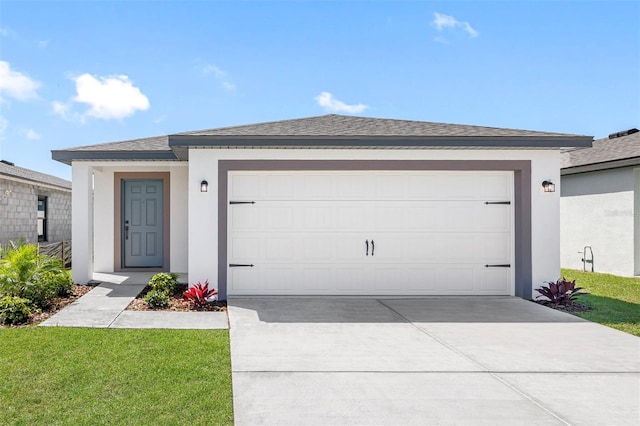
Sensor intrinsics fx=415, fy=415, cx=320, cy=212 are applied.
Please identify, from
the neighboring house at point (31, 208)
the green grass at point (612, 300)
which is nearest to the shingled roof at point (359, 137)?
the green grass at point (612, 300)

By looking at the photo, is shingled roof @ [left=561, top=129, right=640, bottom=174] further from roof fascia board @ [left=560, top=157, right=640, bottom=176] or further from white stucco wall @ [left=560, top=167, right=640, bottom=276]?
white stucco wall @ [left=560, top=167, right=640, bottom=276]

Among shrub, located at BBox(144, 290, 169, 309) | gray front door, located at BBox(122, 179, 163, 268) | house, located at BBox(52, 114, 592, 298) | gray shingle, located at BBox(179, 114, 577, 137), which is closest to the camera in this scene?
shrub, located at BBox(144, 290, 169, 309)

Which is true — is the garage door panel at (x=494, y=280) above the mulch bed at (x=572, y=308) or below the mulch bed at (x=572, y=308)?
above

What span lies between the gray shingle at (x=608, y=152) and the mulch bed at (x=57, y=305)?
40.9 feet

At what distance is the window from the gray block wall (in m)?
0.12

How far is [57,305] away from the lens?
6.73 meters

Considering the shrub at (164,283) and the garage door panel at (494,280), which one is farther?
the garage door panel at (494,280)

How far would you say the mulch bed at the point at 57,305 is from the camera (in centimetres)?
582

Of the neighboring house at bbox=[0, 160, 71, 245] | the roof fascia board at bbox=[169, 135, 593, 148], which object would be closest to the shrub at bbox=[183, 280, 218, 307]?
the roof fascia board at bbox=[169, 135, 593, 148]

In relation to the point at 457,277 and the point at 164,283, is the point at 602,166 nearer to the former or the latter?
the point at 457,277

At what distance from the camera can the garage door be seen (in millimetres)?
7652

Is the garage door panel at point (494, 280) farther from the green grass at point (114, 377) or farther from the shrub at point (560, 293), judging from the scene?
the green grass at point (114, 377)

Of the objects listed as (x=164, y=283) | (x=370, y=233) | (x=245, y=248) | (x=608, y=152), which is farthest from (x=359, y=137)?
A: (x=608, y=152)

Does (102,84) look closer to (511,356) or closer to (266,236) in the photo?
(266,236)
